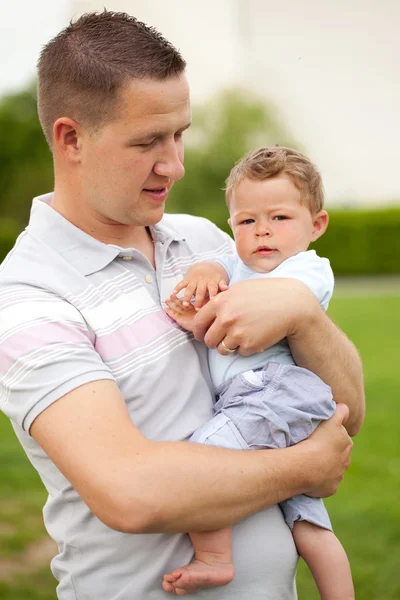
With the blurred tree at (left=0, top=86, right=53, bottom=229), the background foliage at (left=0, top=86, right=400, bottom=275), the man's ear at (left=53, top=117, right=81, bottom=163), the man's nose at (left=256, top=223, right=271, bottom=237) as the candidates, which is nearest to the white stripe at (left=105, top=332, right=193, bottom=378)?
the man's nose at (left=256, top=223, right=271, bottom=237)

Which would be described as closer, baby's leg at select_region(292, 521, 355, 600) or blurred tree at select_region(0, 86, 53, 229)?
baby's leg at select_region(292, 521, 355, 600)

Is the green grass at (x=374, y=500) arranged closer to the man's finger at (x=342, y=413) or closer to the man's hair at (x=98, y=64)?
the man's finger at (x=342, y=413)

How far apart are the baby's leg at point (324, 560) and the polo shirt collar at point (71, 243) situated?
3.11ft

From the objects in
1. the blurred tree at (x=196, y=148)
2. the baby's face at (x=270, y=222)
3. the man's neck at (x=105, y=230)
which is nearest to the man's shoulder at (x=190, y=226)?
the man's neck at (x=105, y=230)

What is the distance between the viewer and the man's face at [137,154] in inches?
96.1

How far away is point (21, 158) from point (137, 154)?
39.8 meters

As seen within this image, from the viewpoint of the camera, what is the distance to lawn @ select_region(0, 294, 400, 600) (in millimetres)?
4828

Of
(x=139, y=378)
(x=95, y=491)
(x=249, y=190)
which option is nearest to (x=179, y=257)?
(x=249, y=190)

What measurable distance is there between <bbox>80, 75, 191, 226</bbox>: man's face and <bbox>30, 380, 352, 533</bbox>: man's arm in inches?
24.4

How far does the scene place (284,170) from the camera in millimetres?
2674

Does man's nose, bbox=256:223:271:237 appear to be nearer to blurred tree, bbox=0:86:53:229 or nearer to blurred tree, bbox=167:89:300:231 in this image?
blurred tree, bbox=167:89:300:231

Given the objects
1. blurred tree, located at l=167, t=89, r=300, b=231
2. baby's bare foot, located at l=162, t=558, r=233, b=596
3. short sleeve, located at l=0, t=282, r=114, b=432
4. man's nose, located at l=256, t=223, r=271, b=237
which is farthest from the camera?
blurred tree, located at l=167, t=89, r=300, b=231

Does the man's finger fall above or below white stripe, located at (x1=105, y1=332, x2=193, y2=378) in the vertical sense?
below

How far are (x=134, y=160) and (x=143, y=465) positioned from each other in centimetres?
90
